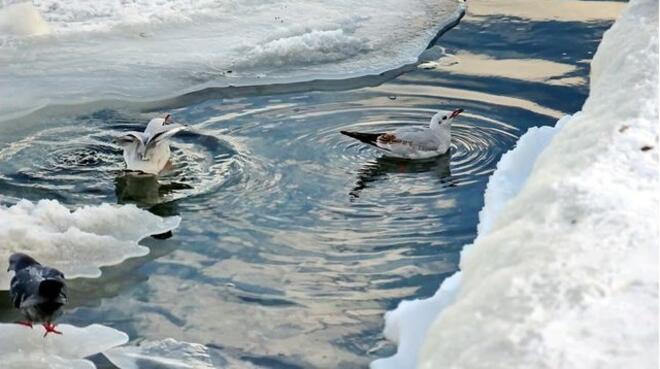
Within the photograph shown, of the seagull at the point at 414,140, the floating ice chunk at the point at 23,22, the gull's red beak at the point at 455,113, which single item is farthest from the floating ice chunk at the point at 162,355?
the floating ice chunk at the point at 23,22

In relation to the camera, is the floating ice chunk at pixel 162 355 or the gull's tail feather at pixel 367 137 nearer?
the floating ice chunk at pixel 162 355

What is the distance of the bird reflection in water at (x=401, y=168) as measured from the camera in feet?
20.1

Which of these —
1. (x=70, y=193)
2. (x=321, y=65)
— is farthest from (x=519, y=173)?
(x=321, y=65)

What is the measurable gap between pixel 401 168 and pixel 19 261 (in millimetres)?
2400

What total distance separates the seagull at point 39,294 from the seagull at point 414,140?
7.68 ft

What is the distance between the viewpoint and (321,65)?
790cm

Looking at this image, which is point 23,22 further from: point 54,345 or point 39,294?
point 54,345

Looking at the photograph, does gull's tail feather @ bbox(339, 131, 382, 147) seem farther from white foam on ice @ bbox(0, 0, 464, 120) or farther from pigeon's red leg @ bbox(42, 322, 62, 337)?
pigeon's red leg @ bbox(42, 322, 62, 337)

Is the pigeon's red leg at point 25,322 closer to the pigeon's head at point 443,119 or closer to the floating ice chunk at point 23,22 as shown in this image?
the pigeon's head at point 443,119

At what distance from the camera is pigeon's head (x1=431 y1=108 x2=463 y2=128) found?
6441 millimetres

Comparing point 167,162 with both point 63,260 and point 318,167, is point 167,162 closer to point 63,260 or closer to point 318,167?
point 318,167

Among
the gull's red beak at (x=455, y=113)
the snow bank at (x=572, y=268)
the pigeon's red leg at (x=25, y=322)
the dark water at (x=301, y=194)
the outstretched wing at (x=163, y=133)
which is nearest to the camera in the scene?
the snow bank at (x=572, y=268)

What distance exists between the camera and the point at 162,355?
167 inches

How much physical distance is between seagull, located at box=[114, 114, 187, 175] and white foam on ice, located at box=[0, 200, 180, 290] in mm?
580
